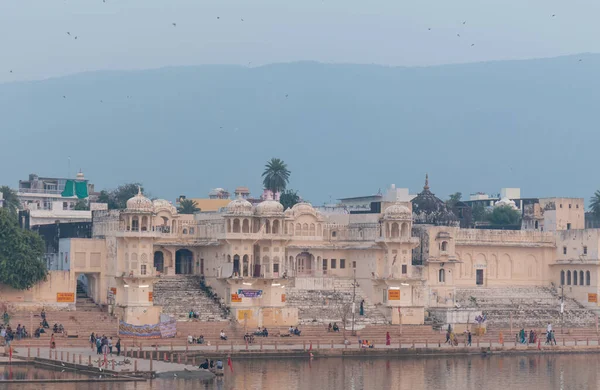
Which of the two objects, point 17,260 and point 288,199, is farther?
point 288,199

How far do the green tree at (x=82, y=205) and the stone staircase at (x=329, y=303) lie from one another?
46263mm

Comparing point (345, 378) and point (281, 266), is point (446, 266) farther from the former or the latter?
point (345, 378)

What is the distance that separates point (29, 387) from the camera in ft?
167

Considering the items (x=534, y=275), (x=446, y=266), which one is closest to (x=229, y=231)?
(x=446, y=266)

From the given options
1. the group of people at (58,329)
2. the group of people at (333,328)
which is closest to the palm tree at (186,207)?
the group of people at (333,328)

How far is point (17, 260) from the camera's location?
7031cm

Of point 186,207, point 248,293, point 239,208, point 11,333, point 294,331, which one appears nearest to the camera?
point 11,333

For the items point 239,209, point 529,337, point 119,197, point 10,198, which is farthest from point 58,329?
point 119,197

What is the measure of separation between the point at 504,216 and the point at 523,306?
3703 cm

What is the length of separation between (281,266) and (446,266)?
494 inches

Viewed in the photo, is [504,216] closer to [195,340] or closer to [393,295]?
[393,295]

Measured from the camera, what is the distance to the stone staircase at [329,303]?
74312mm

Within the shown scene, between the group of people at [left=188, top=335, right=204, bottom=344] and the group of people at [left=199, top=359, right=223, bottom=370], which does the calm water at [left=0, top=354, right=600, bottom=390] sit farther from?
the group of people at [left=188, top=335, right=204, bottom=344]

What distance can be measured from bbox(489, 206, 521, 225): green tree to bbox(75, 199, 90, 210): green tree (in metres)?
36.4
